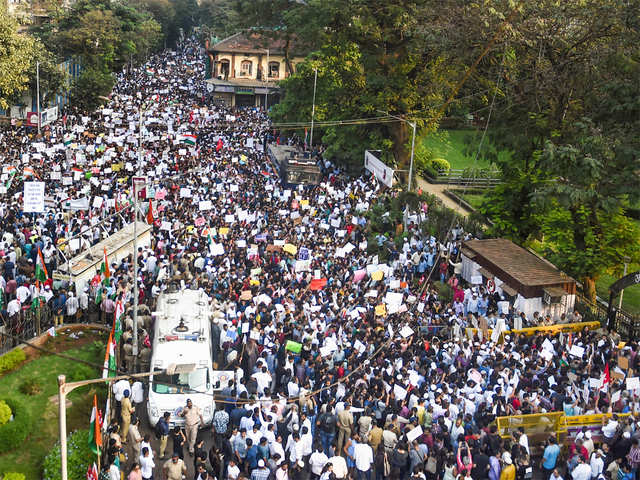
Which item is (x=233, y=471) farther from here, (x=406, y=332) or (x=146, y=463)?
(x=406, y=332)

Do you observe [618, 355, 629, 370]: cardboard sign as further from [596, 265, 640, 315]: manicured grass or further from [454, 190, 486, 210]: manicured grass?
[454, 190, 486, 210]: manicured grass

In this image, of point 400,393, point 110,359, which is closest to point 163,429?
point 110,359

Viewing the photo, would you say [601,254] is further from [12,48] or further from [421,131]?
[12,48]

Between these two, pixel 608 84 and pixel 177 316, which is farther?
pixel 608 84

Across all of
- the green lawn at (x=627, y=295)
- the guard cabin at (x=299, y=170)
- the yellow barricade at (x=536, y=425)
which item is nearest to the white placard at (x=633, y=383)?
the yellow barricade at (x=536, y=425)

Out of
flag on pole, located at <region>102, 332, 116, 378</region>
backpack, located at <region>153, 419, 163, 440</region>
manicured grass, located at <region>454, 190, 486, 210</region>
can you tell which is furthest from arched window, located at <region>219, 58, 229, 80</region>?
backpack, located at <region>153, 419, 163, 440</region>

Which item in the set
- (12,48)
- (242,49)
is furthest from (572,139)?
(242,49)
